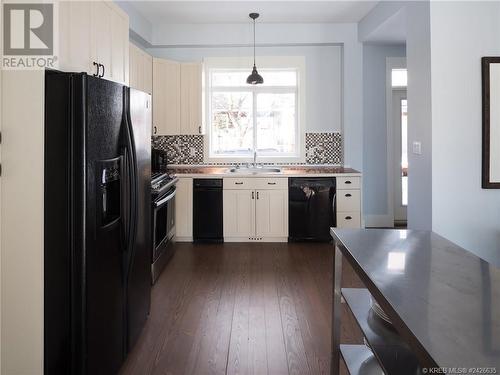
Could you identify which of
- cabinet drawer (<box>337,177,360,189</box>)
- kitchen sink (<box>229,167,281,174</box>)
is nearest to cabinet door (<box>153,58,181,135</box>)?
kitchen sink (<box>229,167,281,174</box>)

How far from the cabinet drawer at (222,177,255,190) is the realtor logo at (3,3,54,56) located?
10.0 ft

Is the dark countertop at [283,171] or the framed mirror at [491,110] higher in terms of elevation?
the framed mirror at [491,110]

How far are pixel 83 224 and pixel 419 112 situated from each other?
2.89m

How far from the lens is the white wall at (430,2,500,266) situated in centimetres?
320

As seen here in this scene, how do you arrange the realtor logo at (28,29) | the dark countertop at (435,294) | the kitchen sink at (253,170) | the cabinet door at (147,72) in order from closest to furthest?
the dark countertop at (435,294) < the realtor logo at (28,29) < the cabinet door at (147,72) < the kitchen sink at (253,170)

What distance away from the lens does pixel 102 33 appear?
2.66m

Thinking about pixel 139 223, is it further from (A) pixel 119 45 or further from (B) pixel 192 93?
(B) pixel 192 93

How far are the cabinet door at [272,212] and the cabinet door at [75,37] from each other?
109 inches

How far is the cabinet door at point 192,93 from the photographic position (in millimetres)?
5098

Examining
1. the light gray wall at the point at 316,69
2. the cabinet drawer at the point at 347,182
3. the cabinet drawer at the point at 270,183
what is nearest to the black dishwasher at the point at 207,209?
the cabinet drawer at the point at 270,183

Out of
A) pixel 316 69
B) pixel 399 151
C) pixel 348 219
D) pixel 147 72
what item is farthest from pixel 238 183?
pixel 399 151

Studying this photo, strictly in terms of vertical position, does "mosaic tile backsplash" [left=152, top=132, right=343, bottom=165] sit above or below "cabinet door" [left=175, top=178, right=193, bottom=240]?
above

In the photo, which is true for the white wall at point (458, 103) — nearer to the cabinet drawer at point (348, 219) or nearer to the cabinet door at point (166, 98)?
the cabinet drawer at point (348, 219)

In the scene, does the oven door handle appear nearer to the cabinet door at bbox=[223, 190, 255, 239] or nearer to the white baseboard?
the cabinet door at bbox=[223, 190, 255, 239]
